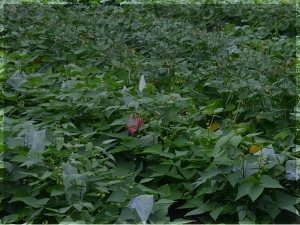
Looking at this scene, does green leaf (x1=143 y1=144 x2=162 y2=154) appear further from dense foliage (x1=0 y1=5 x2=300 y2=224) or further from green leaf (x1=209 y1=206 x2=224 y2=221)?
green leaf (x1=209 y1=206 x2=224 y2=221)

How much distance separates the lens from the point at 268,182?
1.80 meters

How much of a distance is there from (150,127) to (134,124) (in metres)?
0.07

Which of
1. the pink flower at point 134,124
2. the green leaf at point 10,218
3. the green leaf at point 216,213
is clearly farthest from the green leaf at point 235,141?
the green leaf at point 10,218

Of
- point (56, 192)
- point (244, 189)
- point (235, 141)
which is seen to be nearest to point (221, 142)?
point (235, 141)

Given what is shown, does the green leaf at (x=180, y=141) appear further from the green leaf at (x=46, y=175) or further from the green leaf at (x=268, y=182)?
the green leaf at (x=46, y=175)

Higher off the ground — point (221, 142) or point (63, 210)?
point (221, 142)

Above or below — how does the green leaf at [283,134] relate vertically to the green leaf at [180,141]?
below

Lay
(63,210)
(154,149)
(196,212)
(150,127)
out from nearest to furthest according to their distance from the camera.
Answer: (63,210) < (196,212) < (154,149) < (150,127)

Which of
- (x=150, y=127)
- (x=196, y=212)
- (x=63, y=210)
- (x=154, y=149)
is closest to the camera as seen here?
(x=63, y=210)

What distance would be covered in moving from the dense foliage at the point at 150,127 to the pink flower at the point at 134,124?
0.09 feet

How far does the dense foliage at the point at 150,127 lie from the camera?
1835mm

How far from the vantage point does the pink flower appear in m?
2.23

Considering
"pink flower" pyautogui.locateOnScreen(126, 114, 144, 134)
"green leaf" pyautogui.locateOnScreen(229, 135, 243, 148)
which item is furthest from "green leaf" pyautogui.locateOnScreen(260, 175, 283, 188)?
"pink flower" pyautogui.locateOnScreen(126, 114, 144, 134)

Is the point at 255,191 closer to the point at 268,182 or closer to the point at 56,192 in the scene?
the point at 268,182
